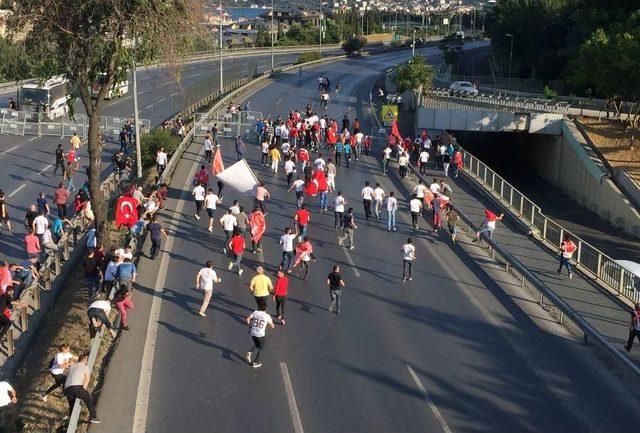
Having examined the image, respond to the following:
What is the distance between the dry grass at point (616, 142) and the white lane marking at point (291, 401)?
32.1 meters

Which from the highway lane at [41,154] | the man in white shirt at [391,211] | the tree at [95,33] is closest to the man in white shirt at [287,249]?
the highway lane at [41,154]

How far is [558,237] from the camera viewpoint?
26.5 m

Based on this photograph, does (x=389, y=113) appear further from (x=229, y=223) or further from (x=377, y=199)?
(x=229, y=223)

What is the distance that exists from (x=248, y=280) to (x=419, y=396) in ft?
23.4

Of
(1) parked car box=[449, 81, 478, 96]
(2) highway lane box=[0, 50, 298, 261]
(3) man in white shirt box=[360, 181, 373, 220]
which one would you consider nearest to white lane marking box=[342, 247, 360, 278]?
(3) man in white shirt box=[360, 181, 373, 220]

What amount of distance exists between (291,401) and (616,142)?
37.7 meters

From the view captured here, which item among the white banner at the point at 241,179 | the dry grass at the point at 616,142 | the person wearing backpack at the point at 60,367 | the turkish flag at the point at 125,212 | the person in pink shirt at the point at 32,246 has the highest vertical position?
the white banner at the point at 241,179

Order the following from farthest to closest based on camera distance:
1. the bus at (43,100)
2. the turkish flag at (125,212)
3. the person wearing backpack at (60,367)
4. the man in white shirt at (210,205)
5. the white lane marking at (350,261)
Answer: the bus at (43,100), the man in white shirt at (210,205), the turkish flag at (125,212), the white lane marking at (350,261), the person wearing backpack at (60,367)

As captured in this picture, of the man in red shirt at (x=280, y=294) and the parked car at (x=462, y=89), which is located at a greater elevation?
the man in red shirt at (x=280, y=294)

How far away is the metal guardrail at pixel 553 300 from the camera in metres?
16.5

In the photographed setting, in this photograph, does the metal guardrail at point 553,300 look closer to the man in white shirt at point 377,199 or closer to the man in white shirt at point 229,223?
the man in white shirt at point 377,199

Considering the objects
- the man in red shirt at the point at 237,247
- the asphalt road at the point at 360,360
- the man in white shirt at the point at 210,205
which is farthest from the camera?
the man in white shirt at the point at 210,205

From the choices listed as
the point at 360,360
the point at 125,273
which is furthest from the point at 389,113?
the point at 360,360

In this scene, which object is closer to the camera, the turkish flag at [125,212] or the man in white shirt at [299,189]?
the turkish flag at [125,212]
